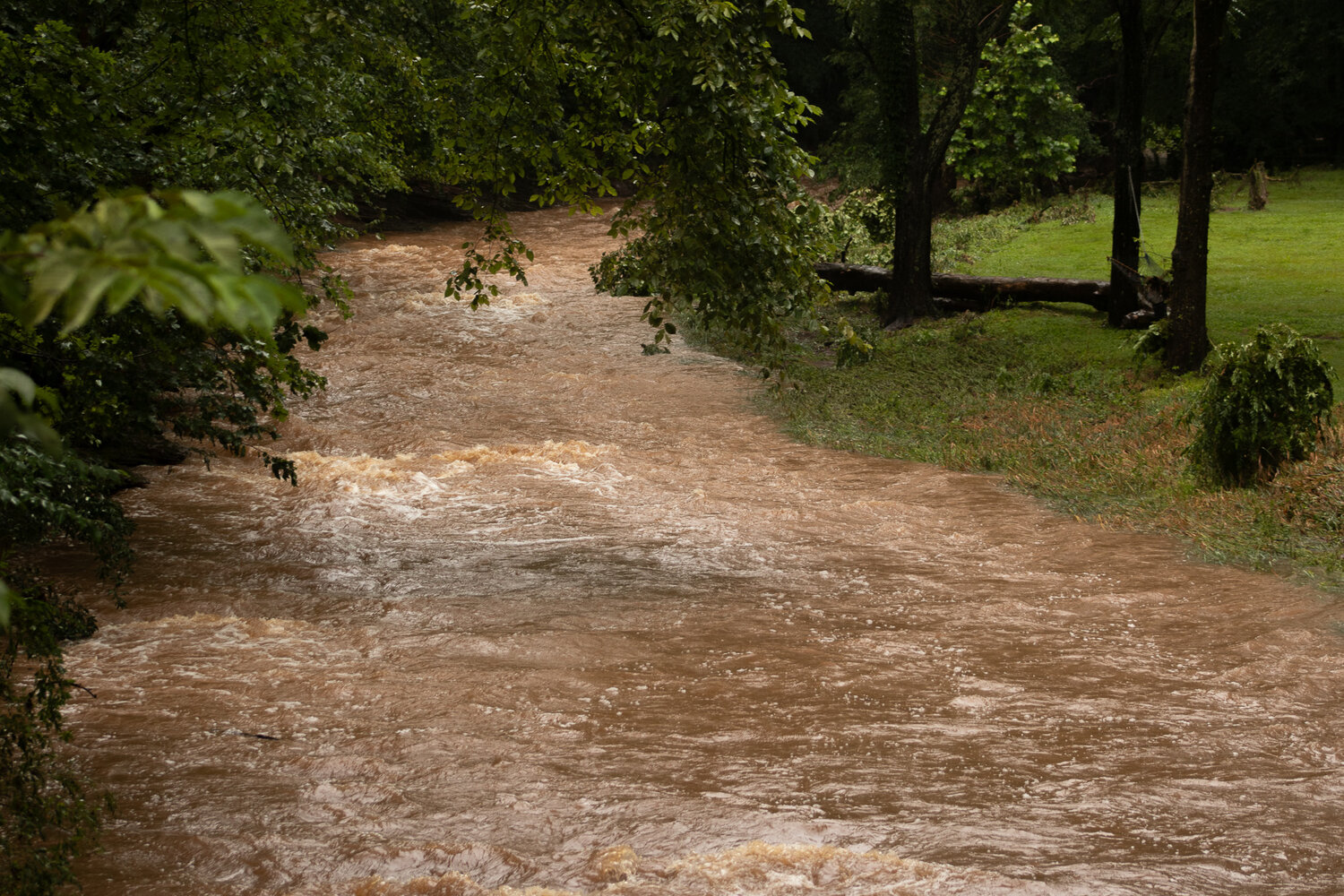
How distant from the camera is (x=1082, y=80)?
38.8 m

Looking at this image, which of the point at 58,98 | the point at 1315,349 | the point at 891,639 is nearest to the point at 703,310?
the point at 891,639

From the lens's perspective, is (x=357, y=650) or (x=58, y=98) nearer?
(x=58, y=98)

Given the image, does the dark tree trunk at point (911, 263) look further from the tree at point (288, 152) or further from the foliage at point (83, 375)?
the foliage at point (83, 375)

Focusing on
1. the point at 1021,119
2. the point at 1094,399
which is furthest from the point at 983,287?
the point at 1021,119

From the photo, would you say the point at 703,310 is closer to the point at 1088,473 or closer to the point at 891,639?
the point at 891,639

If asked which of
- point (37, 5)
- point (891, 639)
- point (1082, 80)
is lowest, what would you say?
point (891, 639)

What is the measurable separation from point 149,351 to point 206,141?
5.17 feet

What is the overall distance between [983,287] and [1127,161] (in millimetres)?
3927

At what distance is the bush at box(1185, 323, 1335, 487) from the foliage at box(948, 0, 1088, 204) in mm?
21959

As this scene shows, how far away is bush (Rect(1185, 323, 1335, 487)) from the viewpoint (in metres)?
9.29

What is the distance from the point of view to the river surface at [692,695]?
4332mm

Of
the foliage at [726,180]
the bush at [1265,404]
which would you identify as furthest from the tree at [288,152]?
the bush at [1265,404]

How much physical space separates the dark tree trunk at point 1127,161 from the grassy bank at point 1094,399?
2.43 ft

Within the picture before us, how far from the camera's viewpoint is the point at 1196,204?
1313 centimetres
